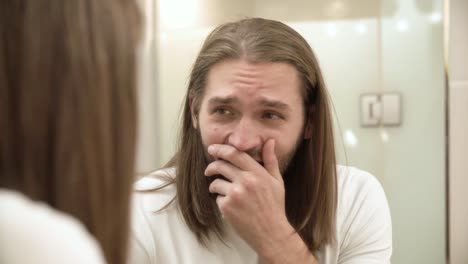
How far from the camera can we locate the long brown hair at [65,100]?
0.32 meters

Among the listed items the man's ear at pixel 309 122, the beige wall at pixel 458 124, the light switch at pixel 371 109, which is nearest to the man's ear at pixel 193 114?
the man's ear at pixel 309 122

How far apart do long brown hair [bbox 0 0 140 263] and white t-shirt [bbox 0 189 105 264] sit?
0.05m

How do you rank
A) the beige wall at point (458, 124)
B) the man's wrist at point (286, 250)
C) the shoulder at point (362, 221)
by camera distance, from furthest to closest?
the beige wall at point (458, 124) → the shoulder at point (362, 221) → the man's wrist at point (286, 250)

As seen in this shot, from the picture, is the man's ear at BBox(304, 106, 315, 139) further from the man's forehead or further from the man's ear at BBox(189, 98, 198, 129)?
the man's ear at BBox(189, 98, 198, 129)

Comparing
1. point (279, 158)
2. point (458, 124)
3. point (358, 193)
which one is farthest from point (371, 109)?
point (279, 158)

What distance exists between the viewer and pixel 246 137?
87cm

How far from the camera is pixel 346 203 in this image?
1.00 metres

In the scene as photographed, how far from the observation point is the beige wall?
1519mm

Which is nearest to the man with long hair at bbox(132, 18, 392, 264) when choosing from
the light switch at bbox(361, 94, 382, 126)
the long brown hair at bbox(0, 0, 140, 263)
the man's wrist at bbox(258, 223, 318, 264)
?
the man's wrist at bbox(258, 223, 318, 264)

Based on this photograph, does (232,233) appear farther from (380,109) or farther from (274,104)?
(380,109)

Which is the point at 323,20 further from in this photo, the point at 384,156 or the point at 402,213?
the point at 402,213

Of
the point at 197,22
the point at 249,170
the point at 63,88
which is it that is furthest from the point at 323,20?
the point at 63,88

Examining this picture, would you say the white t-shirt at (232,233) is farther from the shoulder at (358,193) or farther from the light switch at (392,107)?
the light switch at (392,107)

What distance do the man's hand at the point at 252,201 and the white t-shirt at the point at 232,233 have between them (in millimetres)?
78
